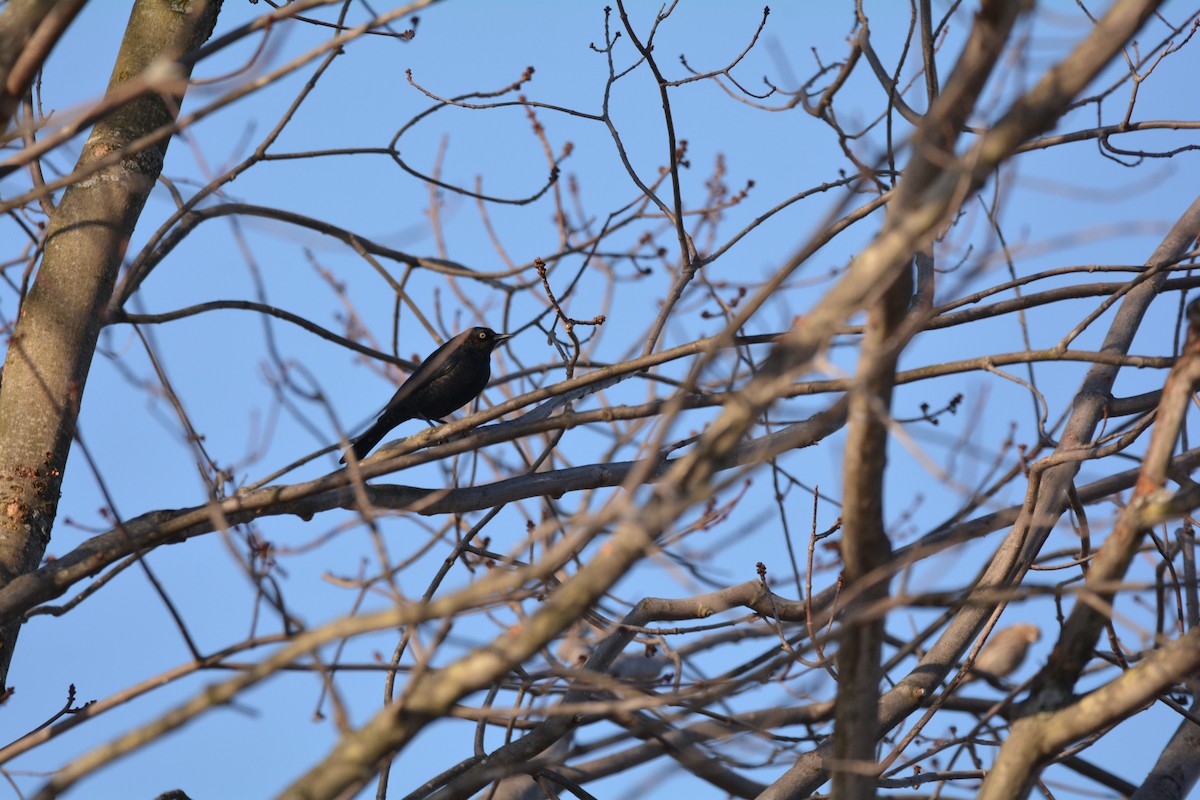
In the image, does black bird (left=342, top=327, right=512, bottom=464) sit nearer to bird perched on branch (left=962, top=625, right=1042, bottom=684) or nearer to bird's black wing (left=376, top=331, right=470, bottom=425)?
bird's black wing (left=376, top=331, right=470, bottom=425)

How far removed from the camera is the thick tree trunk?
11.5 ft

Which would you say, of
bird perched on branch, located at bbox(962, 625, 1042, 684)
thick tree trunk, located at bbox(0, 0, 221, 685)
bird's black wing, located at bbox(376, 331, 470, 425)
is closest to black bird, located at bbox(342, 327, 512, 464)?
bird's black wing, located at bbox(376, 331, 470, 425)

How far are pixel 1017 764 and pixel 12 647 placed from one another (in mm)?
2756

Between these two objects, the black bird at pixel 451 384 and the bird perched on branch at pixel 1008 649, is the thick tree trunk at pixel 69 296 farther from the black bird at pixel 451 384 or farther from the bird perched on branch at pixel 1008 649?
the bird perched on branch at pixel 1008 649

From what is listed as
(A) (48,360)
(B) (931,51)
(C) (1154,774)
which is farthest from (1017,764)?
(A) (48,360)

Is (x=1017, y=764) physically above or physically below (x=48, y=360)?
below

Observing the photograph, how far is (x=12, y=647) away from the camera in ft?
11.1

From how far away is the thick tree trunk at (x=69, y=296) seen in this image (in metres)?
3.52

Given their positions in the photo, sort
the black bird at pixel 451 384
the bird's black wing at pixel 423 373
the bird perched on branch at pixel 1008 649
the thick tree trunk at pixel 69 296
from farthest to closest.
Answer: the bird perched on branch at pixel 1008 649
the black bird at pixel 451 384
the bird's black wing at pixel 423 373
the thick tree trunk at pixel 69 296

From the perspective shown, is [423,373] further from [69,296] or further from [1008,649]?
[1008,649]

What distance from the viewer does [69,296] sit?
3.85m

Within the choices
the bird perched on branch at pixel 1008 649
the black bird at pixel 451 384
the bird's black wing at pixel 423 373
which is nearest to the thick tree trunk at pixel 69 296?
the bird's black wing at pixel 423 373

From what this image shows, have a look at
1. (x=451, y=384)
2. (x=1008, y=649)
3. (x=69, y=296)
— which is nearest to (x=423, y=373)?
(x=451, y=384)

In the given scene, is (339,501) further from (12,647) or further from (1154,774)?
(1154,774)
